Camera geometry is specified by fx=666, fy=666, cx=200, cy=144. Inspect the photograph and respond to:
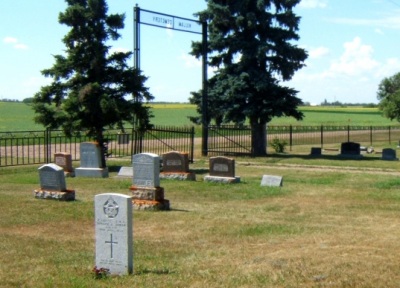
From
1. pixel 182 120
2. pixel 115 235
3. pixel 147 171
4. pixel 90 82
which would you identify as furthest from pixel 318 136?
pixel 115 235

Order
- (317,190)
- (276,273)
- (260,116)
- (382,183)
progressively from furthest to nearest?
(260,116) → (382,183) → (317,190) → (276,273)

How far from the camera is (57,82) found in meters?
24.7

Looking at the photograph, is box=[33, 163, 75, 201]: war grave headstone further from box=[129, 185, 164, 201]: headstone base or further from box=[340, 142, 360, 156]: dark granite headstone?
box=[340, 142, 360, 156]: dark granite headstone

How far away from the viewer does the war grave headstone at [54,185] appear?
1595cm

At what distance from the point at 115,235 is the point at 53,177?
8.16 metres

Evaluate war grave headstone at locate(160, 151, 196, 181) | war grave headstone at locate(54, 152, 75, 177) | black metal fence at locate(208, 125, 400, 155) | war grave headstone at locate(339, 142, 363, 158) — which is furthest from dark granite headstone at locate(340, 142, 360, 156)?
war grave headstone at locate(54, 152, 75, 177)

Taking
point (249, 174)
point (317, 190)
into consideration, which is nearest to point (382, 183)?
point (317, 190)

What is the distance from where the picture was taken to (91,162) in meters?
22.0

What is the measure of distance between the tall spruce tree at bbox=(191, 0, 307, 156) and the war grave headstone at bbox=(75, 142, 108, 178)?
11520mm

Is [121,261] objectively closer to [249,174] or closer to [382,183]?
[382,183]

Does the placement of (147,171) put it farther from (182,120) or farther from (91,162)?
(182,120)

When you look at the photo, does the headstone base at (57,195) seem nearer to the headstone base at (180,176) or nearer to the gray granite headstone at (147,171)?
the gray granite headstone at (147,171)

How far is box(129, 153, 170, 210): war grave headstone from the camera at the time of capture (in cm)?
1479

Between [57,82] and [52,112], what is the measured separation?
126 cm
